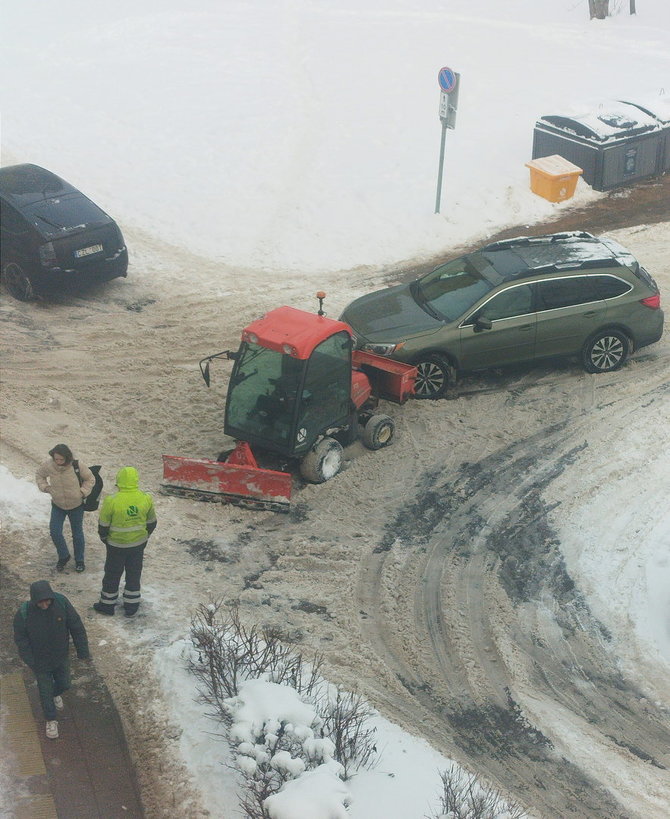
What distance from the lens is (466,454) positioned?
11.6 meters

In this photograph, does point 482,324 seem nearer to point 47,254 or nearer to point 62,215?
point 47,254

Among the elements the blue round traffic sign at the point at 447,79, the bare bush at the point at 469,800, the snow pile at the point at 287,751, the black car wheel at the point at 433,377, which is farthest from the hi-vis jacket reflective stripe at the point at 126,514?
the blue round traffic sign at the point at 447,79

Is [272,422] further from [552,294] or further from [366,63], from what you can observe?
[366,63]

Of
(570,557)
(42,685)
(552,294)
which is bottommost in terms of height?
(570,557)

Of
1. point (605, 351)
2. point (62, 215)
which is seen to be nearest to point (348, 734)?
point (605, 351)

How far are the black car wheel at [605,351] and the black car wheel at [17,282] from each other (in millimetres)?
8124

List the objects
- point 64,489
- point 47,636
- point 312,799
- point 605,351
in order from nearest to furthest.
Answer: point 312,799
point 47,636
point 64,489
point 605,351

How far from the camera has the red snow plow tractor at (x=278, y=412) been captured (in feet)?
33.7

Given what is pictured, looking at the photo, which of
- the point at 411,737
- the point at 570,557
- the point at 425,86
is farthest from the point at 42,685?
the point at 425,86

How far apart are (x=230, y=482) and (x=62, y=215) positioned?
6.57 m

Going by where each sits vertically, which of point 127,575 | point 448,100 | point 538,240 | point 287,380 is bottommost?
point 127,575

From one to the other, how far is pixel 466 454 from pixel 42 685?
6012mm

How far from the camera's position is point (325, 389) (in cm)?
1062

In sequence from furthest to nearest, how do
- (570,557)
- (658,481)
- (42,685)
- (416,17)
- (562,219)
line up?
(416,17)
(562,219)
(658,481)
(570,557)
(42,685)
